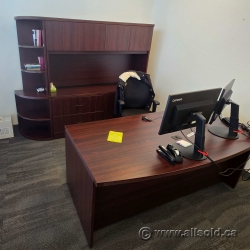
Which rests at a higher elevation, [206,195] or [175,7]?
[175,7]

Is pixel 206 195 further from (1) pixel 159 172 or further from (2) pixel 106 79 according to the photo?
(2) pixel 106 79

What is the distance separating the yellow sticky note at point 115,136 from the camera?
1.57 meters

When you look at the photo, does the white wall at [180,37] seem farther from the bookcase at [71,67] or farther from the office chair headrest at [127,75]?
the office chair headrest at [127,75]

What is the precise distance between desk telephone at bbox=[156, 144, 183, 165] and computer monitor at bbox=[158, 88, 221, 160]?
93mm

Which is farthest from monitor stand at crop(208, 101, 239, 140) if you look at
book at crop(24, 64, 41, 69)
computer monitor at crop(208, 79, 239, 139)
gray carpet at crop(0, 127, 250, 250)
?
book at crop(24, 64, 41, 69)

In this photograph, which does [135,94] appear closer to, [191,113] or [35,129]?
[191,113]

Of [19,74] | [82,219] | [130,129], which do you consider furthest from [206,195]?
[19,74]

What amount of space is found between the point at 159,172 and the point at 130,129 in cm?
61

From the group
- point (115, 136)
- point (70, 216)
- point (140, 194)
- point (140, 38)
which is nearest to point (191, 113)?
point (115, 136)

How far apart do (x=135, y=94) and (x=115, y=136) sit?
1.28m

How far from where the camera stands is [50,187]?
6.64 ft

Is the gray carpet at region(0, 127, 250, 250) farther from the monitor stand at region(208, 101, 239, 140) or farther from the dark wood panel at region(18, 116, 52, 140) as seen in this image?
the monitor stand at region(208, 101, 239, 140)

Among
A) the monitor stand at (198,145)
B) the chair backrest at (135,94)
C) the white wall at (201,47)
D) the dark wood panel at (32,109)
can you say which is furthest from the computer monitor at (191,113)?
the dark wood panel at (32,109)

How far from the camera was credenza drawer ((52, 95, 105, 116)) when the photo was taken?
2.64m
